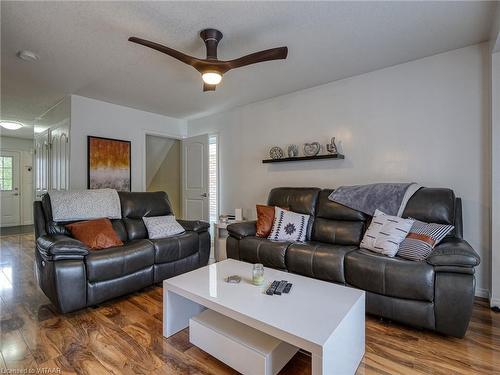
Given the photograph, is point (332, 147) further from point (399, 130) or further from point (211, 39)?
point (211, 39)

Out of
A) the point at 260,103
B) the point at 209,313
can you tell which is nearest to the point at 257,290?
the point at 209,313

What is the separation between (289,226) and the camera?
9.56 ft

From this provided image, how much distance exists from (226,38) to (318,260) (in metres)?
2.14

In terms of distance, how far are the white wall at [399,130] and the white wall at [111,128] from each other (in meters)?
1.82

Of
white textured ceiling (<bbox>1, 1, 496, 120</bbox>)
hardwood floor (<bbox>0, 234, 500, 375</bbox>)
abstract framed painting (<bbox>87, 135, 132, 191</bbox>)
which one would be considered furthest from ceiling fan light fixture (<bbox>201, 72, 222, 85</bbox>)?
abstract framed painting (<bbox>87, 135, 132, 191</bbox>)

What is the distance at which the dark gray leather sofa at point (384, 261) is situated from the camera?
71.0 inches

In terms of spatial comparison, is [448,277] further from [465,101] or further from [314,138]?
Result: [314,138]

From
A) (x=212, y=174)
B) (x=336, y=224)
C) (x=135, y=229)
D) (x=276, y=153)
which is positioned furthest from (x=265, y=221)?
(x=212, y=174)

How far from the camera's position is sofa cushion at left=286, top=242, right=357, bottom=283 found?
227cm

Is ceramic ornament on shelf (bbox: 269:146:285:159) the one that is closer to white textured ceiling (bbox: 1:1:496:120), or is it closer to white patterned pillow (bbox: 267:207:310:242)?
white textured ceiling (bbox: 1:1:496:120)

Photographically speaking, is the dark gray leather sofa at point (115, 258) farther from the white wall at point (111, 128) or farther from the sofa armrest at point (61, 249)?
the white wall at point (111, 128)

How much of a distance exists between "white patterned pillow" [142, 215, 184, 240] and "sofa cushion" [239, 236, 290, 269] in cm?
83

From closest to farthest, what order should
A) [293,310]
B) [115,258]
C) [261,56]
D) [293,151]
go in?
[293,310]
[261,56]
[115,258]
[293,151]

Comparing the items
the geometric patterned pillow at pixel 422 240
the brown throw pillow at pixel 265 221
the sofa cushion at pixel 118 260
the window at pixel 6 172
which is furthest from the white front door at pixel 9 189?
the geometric patterned pillow at pixel 422 240
